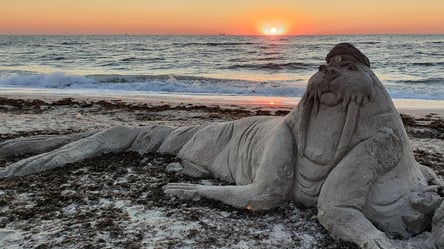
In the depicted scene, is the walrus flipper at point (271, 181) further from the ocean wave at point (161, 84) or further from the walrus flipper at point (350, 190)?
the ocean wave at point (161, 84)

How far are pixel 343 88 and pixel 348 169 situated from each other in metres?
0.71

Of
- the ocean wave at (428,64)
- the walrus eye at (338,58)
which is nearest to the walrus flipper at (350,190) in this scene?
the walrus eye at (338,58)

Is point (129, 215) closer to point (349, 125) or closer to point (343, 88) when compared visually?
point (349, 125)

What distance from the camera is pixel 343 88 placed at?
4113mm

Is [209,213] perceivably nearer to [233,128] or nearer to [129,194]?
[129,194]

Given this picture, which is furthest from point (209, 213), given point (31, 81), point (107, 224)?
point (31, 81)

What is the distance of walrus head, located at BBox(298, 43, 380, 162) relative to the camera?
13.4ft

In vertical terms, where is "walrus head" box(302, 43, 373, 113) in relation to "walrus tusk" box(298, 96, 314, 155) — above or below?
above

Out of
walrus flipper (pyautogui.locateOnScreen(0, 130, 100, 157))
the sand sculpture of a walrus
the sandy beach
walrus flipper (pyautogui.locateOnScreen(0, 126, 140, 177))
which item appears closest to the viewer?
the sand sculpture of a walrus

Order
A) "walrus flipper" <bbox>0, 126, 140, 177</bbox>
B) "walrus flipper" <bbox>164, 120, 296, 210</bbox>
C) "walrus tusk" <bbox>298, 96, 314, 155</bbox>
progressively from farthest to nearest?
"walrus flipper" <bbox>0, 126, 140, 177</bbox>
"walrus flipper" <bbox>164, 120, 296, 210</bbox>
"walrus tusk" <bbox>298, 96, 314, 155</bbox>

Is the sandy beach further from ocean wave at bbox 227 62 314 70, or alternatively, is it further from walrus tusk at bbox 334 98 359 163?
ocean wave at bbox 227 62 314 70

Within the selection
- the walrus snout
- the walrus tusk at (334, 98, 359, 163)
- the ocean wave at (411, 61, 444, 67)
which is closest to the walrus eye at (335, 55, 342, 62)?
the walrus snout

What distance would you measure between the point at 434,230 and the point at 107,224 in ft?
9.24

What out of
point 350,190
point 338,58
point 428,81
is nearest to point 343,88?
point 338,58
